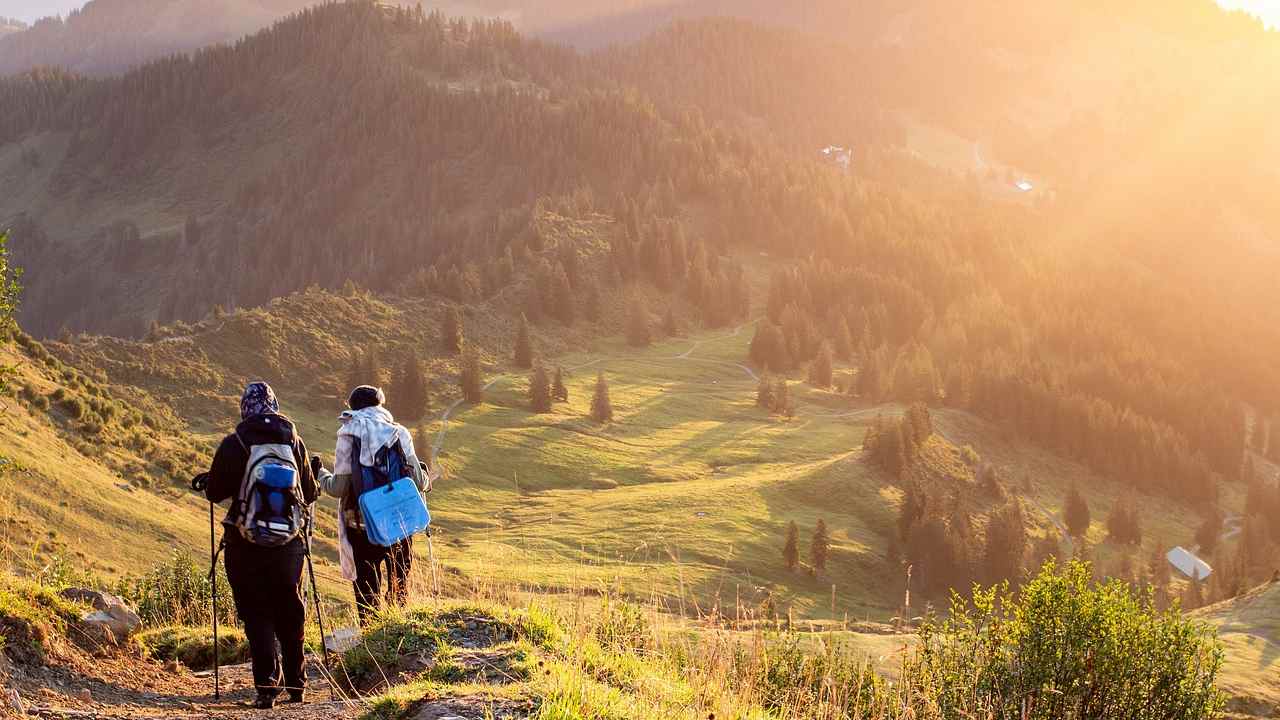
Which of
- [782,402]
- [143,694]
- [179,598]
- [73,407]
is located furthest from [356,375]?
[143,694]

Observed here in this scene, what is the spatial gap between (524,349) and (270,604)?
99.8 m

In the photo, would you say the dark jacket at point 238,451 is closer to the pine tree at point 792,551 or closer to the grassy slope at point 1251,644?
the grassy slope at point 1251,644

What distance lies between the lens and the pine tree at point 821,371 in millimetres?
129250

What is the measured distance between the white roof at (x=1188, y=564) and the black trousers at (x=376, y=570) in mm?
93064

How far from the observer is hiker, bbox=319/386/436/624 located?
1413cm

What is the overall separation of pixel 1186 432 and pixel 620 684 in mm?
150813

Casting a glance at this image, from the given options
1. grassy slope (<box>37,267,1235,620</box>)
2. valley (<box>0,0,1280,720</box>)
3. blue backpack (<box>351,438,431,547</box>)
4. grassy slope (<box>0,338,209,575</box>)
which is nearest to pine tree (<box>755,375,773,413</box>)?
valley (<box>0,0,1280,720</box>)

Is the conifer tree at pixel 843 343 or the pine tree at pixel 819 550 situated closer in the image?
the pine tree at pixel 819 550

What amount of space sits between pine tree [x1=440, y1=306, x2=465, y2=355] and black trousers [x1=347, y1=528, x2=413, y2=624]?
305 ft

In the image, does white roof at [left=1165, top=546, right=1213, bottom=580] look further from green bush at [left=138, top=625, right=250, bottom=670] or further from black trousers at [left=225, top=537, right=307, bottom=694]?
black trousers at [left=225, top=537, right=307, bottom=694]

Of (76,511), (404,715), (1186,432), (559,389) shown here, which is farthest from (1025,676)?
(1186,432)

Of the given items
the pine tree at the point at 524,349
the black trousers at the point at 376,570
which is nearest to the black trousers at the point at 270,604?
the black trousers at the point at 376,570

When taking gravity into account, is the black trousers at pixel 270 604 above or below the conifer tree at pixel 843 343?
above

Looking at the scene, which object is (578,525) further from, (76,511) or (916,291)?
(916,291)
